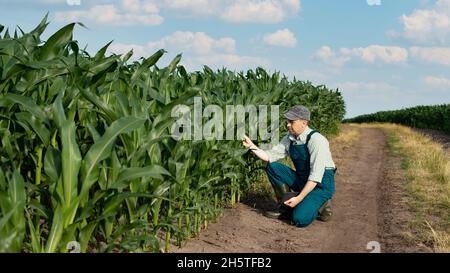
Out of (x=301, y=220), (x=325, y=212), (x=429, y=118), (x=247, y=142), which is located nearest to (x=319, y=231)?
(x=301, y=220)

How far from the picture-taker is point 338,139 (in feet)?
61.0

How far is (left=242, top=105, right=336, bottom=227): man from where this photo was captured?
6262 mm

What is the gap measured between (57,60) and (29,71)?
35 cm

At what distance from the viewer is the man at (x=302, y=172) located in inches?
247

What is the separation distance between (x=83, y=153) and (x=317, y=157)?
269cm

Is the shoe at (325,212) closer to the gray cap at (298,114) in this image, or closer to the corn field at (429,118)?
the gray cap at (298,114)

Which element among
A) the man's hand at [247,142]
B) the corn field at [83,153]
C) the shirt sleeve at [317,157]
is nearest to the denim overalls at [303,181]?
the shirt sleeve at [317,157]

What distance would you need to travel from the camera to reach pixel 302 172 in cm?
675

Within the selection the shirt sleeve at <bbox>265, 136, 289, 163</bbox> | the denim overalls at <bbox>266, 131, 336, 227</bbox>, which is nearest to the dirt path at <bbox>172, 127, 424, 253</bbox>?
the denim overalls at <bbox>266, 131, 336, 227</bbox>

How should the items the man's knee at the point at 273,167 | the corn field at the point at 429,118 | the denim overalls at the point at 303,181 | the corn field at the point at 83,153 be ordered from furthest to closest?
the corn field at the point at 429,118 → the man's knee at the point at 273,167 → the denim overalls at the point at 303,181 → the corn field at the point at 83,153

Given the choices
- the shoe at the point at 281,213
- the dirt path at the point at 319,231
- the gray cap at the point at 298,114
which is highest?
the gray cap at the point at 298,114

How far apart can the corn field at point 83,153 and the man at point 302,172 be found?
3.74 feet
